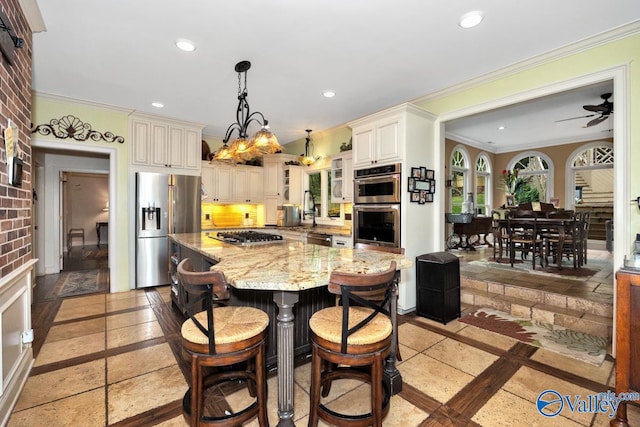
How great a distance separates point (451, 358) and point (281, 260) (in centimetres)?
172

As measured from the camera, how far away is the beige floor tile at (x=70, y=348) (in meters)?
2.52

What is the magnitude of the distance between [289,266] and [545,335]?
2.76 metres

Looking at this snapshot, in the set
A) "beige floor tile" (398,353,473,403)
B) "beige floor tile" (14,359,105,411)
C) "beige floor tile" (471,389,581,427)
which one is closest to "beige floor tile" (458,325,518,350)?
"beige floor tile" (398,353,473,403)

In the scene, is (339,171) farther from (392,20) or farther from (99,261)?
(99,261)

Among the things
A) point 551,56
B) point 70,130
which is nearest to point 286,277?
point 551,56

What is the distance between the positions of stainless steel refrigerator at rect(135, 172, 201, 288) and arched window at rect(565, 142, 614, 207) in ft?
28.7

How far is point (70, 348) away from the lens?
270cm

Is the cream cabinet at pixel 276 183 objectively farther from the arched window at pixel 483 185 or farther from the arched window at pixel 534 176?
the arched window at pixel 534 176

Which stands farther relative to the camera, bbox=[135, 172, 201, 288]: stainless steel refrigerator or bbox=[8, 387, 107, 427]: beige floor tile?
bbox=[135, 172, 201, 288]: stainless steel refrigerator

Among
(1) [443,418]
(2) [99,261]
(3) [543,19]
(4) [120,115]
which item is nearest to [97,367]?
(1) [443,418]

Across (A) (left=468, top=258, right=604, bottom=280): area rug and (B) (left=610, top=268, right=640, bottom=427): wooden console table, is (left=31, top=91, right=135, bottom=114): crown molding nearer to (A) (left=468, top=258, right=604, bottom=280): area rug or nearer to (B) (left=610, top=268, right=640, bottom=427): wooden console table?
(B) (left=610, top=268, right=640, bottom=427): wooden console table

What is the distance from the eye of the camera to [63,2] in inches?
86.0

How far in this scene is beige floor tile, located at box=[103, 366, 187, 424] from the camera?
6.19 ft

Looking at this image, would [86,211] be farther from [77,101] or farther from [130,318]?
[130,318]
